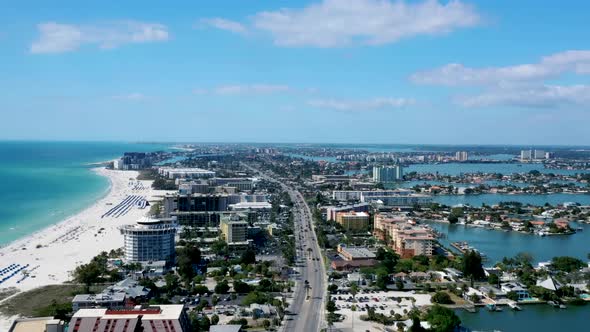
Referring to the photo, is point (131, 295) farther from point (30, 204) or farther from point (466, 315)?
point (30, 204)

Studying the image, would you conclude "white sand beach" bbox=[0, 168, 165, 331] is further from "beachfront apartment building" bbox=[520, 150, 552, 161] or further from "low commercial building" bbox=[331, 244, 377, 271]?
"beachfront apartment building" bbox=[520, 150, 552, 161]

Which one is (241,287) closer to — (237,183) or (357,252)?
(357,252)

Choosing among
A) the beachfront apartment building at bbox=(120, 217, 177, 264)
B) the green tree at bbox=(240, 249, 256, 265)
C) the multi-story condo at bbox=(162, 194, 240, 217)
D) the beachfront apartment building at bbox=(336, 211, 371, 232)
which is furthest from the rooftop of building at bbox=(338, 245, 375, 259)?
the multi-story condo at bbox=(162, 194, 240, 217)

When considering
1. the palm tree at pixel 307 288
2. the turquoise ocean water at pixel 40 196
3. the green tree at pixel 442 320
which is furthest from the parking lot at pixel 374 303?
the turquoise ocean water at pixel 40 196

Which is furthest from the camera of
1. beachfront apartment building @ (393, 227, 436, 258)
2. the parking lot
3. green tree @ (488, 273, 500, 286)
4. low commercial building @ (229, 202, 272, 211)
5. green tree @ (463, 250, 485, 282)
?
low commercial building @ (229, 202, 272, 211)

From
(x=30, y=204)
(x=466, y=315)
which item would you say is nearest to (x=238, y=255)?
(x=466, y=315)

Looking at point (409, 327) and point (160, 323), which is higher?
point (160, 323)

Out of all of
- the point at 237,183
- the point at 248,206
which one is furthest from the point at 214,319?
the point at 237,183
